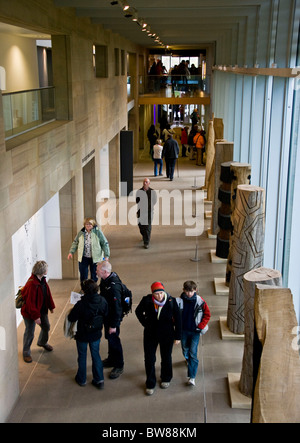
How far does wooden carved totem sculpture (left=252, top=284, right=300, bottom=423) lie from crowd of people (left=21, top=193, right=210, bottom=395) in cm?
258

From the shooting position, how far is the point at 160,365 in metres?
7.19

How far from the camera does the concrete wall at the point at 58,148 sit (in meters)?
6.11

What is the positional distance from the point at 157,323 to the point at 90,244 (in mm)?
3012

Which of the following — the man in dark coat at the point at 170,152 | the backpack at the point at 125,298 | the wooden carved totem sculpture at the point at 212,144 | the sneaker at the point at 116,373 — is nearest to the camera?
the backpack at the point at 125,298

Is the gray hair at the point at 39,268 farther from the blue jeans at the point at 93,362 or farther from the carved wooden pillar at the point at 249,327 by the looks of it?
the carved wooden pillar at the point at 249,327

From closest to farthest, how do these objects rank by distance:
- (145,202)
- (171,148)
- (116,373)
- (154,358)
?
(154,358) → (116,373) → (145,202) → (171,148)

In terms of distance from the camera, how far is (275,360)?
3.13m

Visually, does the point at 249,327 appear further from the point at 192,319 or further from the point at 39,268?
the point at 39,268

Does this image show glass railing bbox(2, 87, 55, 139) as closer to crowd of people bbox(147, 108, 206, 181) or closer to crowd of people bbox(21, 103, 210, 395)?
crowd of people bbox(21, 103, 210, 395)

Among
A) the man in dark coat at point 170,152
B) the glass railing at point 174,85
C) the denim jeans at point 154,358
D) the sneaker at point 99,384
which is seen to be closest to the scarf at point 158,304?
the denim jeans at point 154,358

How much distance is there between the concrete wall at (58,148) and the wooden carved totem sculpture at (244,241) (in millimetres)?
2869

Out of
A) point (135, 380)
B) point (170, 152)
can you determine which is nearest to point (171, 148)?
point (170, 152)
